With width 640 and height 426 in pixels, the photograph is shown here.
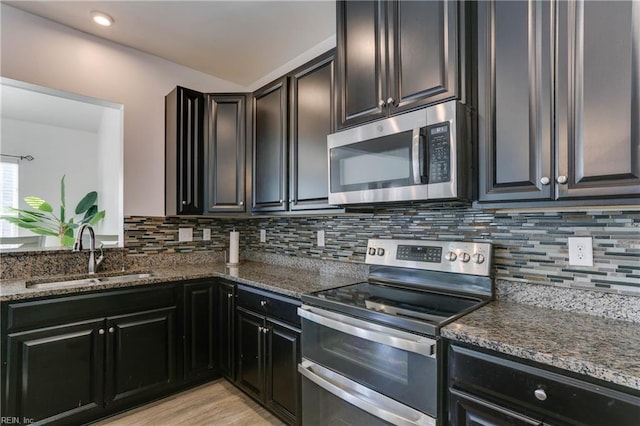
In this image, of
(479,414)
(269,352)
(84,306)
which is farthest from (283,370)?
(84,306)

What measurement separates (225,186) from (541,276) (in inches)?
88.5

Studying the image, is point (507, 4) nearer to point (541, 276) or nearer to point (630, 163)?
point (630, 163)

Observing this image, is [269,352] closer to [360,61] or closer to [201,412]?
[201,412]

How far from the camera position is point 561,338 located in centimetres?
104

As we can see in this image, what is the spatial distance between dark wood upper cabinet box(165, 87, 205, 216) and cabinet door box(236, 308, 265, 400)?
1.04 m

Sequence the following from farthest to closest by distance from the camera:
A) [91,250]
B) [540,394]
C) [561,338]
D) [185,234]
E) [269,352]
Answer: [185,234]
[91,250]
[269,352]
[561,338]
[540,394]

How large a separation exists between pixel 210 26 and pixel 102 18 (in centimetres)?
72

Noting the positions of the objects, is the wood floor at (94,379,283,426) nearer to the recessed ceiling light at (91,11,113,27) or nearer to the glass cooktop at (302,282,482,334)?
the glass cooktop at (302,282,482,334)

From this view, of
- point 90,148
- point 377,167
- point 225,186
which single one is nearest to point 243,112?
point 225,186

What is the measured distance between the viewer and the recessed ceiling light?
2.16 metres

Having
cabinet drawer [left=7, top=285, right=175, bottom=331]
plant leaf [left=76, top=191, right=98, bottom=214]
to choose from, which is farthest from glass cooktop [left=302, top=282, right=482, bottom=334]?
plant leaf [left=76, top=191, right=98, bottom=214]

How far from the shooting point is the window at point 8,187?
13.1ft

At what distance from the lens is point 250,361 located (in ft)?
7.04

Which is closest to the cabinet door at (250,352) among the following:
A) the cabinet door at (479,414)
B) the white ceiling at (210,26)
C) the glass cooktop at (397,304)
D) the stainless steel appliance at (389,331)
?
the stainless steel appliance at (389,331)
